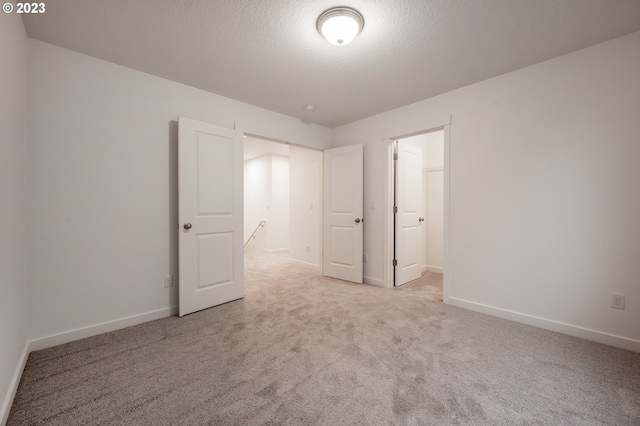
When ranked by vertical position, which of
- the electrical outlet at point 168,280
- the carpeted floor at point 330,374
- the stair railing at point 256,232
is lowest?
the carpeted floor at point 330,374

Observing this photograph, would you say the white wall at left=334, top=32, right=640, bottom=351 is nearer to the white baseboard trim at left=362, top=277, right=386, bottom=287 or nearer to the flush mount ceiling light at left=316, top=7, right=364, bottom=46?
the white baseboard trim at left=362, top=277, right=386, bottom=287

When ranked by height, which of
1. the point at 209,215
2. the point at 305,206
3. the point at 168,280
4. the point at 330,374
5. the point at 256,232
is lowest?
the point at 330,374

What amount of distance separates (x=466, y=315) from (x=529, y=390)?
1.19m

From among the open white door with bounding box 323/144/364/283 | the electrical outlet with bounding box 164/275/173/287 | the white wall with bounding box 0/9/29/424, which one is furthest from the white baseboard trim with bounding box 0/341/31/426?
the open white door with bounding box 323/144/364/283

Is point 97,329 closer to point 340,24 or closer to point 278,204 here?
point 340,24

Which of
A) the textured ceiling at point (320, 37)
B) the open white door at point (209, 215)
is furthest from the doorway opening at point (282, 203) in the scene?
the textured ceiling at point (320, 37)

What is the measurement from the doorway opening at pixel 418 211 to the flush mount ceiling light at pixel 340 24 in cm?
182

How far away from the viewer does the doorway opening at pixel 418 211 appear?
3.90 metres

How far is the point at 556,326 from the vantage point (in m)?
2.44

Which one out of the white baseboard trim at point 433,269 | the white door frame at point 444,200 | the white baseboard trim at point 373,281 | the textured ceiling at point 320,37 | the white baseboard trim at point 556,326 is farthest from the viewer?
the white baseboard trim at point 433,269

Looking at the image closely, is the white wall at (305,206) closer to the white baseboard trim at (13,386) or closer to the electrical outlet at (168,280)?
the electrical outlet at (168,280)

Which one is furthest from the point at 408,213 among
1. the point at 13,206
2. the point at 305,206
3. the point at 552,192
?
the point at 13,206

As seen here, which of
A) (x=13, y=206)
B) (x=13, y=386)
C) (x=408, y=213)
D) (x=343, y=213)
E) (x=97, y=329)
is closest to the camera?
(x=13, y=386)

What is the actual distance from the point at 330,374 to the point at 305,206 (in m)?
3.66
